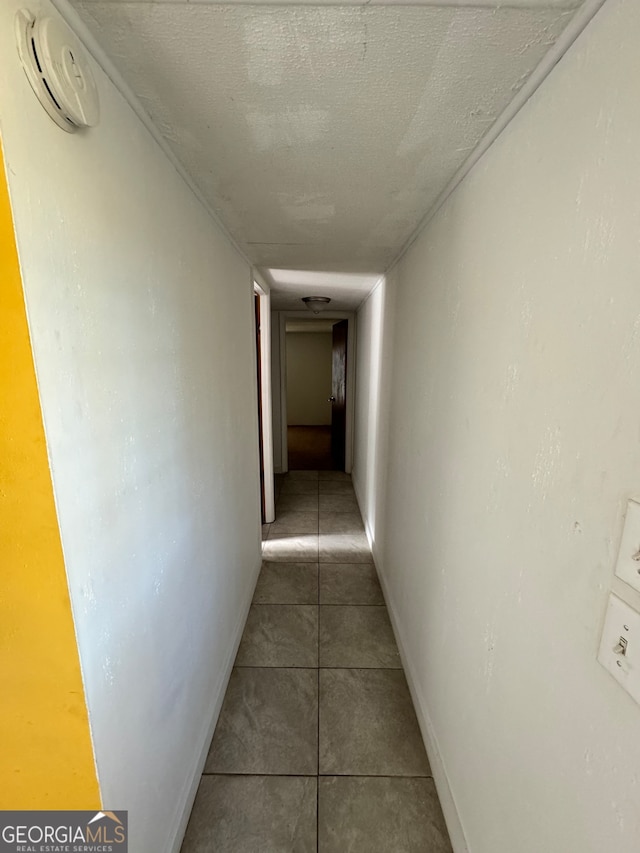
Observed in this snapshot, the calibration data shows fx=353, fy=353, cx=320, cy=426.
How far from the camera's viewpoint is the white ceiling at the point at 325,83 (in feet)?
1.99

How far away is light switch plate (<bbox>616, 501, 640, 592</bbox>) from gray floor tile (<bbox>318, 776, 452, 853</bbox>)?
126 cm

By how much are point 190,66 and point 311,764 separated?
6.99ft

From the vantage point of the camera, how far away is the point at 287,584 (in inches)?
96.0

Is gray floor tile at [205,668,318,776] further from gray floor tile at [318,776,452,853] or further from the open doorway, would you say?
the open doorway

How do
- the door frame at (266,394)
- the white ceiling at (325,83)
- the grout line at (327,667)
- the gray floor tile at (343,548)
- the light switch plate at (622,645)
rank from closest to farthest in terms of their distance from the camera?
1. the light switch plate at (622,645)
2. the white ceiling at (325,83)
3. the grout line at (327,667)
4. the gray floor tile at (343,548)
5. the door frame at (266,394)

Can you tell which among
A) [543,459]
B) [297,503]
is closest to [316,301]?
[297,503]

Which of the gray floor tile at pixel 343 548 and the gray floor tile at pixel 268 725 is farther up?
the gray floor tile at pixel 343 548

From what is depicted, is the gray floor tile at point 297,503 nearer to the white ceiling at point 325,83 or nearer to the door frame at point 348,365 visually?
the door frame at point 348,365

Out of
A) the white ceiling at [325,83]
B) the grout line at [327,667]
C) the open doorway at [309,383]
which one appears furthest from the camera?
the open doorway at [309,383]

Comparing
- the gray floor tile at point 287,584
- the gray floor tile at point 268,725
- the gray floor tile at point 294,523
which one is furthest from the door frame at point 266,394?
the gray floor tile at point 268,725

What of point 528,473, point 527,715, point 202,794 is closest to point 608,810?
point 527,715

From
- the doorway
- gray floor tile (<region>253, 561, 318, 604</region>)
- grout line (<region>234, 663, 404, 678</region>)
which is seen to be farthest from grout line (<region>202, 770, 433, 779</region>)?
the doorway

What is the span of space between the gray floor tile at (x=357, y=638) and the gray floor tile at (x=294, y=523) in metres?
1.05

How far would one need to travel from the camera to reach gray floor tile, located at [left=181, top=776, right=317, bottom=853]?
1.13 m
